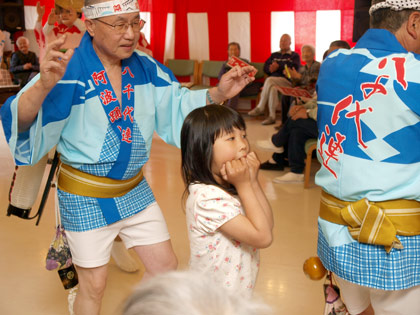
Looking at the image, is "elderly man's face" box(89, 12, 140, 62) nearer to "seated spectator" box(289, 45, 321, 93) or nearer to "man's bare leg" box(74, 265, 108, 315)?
"man's bare leg" box(74, 265, 108, 315)

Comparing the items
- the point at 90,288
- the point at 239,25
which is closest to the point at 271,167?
the point at 90,288

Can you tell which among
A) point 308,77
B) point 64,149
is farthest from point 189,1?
point 64,149

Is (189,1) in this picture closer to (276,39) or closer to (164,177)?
(276,39)

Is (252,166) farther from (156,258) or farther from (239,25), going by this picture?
(239,25)

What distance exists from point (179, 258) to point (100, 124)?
155 cm

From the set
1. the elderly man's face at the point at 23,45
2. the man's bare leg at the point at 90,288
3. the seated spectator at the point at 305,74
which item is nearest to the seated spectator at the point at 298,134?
the seated spectator at the point at 305,74

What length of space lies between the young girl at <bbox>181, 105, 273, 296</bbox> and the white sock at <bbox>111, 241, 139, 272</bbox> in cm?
158

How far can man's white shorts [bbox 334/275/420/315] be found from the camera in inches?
65.7

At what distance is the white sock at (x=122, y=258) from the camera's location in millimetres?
3152

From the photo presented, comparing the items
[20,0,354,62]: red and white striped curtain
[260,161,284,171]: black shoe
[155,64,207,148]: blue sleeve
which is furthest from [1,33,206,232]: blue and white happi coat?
[20,0,354,62]: red and white striped curtain

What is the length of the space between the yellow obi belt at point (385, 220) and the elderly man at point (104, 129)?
0.69 m

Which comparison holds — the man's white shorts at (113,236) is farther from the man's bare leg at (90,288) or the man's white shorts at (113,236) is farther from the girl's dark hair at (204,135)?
the girl's dark hair at (204,135)

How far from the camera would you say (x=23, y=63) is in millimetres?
9398

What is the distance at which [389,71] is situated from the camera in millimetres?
1536
